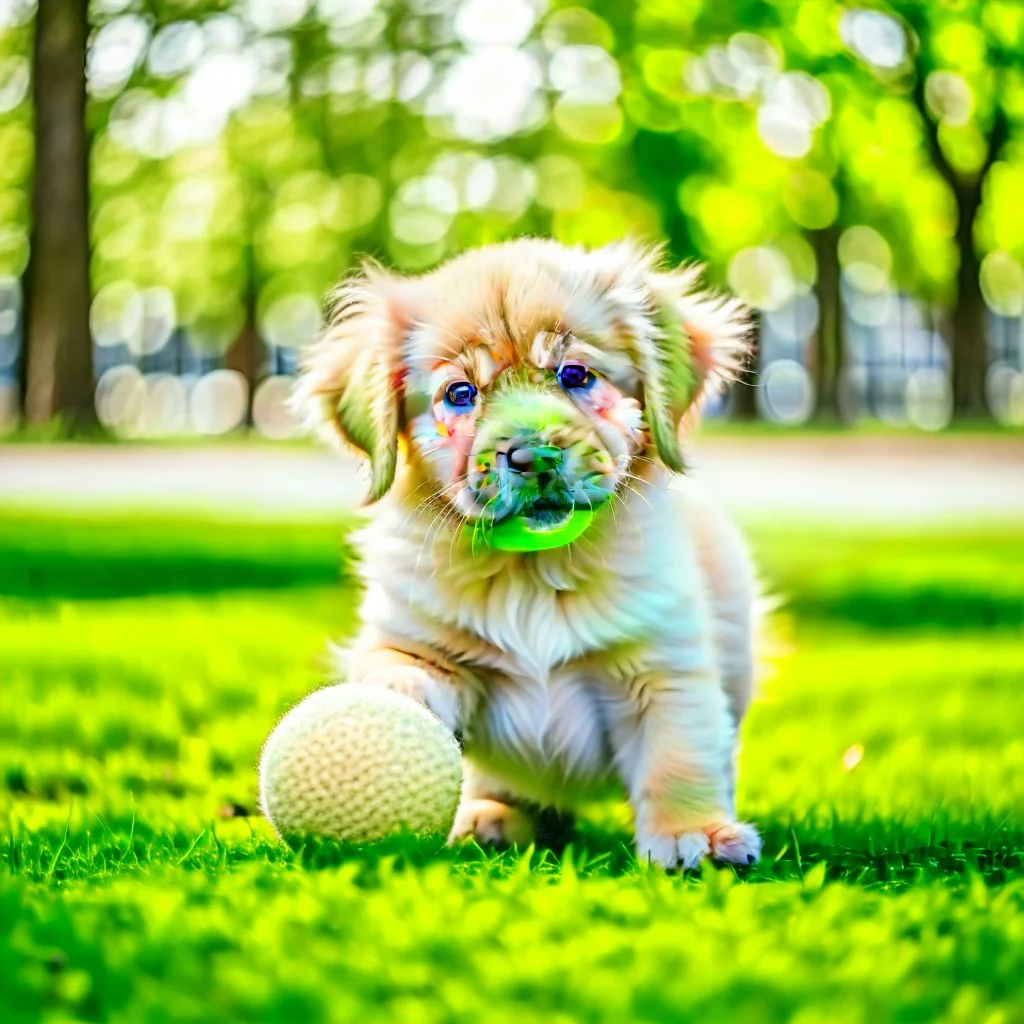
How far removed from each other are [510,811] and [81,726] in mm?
1838

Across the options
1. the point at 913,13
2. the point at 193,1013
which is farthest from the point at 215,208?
the point at 193,1013

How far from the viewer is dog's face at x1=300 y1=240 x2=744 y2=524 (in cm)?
266

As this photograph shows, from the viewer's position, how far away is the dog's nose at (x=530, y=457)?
2576 millimetres

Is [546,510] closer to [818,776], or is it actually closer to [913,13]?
[818,776]

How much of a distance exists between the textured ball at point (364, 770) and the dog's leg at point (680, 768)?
42 cm

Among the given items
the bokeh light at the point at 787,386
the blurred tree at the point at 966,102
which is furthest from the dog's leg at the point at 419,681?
the bokeh light at the point at 787,386

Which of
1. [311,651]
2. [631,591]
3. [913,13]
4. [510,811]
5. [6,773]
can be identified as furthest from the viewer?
[913,13]

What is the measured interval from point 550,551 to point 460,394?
372 millimetres

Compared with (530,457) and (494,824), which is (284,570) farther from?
(530,457)

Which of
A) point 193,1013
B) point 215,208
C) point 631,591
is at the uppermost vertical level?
point 215,208

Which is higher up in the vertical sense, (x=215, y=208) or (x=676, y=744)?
(x=215, y=208)

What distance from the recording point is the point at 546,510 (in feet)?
8.82

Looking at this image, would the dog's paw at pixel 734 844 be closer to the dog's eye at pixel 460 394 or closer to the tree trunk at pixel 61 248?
the dog's eye at pixel 460 394

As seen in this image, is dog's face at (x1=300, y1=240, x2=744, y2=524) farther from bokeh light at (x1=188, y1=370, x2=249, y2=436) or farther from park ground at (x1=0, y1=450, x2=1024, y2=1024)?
bokeh light at (x1=188, y1=370, x2=249, y2=436)
